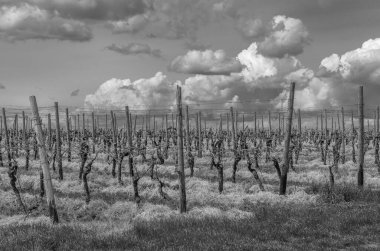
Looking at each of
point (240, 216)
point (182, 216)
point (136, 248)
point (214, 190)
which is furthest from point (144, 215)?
point (214, 190)

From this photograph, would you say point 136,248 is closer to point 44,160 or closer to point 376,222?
point 44,160

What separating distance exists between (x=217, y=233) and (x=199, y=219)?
84.6 inches

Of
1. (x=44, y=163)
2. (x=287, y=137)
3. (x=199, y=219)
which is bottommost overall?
(x=199, y=219)

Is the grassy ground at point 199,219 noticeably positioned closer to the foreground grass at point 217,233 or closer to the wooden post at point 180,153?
the foreground grass at point 217,233

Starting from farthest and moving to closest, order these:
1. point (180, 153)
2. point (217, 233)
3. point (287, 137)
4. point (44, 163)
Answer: point (287, 137)
point (180, 153)
point (44, 163)
point (217, 233)

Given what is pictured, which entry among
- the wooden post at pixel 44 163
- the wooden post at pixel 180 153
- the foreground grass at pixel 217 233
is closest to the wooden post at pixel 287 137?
the foreground grass at pixel 217 233

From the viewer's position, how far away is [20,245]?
34.7 ft

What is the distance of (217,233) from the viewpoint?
1128cm

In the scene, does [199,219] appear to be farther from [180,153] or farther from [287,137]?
[287,137]

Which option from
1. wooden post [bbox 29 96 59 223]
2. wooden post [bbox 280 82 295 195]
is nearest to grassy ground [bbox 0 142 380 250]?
wooden post [bbox 29 96 59 223]

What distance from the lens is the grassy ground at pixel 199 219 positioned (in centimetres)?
1059

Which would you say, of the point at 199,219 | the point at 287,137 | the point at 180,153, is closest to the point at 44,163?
the point at 180,153

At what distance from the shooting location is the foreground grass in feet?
34.0

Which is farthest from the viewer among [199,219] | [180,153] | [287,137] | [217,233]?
[287,137]
